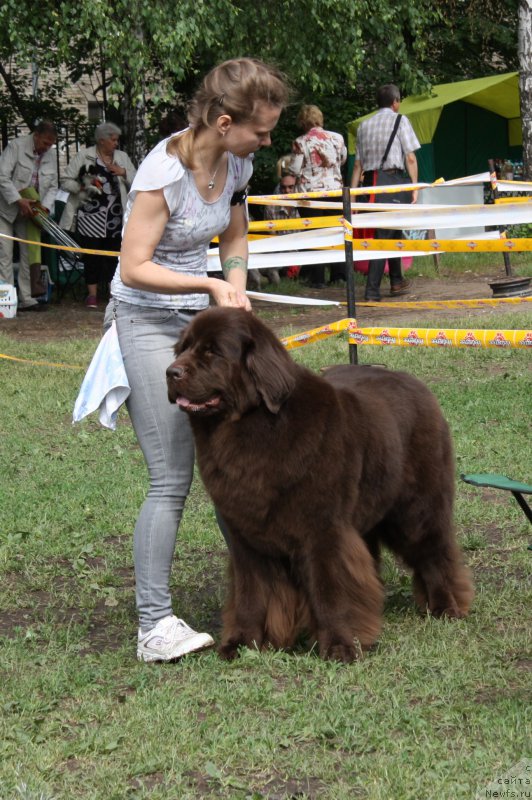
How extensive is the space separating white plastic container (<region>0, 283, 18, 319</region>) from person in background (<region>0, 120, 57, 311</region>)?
0.38 metres

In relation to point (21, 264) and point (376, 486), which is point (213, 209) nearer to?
point (376, 486)

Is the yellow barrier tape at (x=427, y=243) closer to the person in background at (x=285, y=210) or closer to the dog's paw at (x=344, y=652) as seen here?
Result: the person in background at (x=285, y=210)

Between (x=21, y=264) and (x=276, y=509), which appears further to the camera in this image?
(x=21, y=264)

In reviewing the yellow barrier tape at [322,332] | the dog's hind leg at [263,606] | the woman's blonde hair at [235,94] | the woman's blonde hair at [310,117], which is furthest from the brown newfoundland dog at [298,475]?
Answer: the woman's blonde hair at [310,117]

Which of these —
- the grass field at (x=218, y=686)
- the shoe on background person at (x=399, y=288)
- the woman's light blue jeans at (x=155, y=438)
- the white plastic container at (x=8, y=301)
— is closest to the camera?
the grass field at (x=218, y=686)

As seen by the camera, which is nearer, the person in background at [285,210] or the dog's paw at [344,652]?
the dog's paw at [344,652]

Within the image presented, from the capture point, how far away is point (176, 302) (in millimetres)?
4090

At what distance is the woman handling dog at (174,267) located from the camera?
3.85m

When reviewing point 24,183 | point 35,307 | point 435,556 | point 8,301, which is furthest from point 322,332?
point 35,307

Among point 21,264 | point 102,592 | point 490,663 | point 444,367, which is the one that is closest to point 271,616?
point 490,663

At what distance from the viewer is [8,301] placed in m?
12.9

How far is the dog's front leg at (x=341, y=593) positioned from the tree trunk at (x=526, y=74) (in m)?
13.2

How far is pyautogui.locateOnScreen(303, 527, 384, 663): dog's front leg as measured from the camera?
3.95 meters

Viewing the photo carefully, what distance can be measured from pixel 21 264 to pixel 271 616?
10165mm
